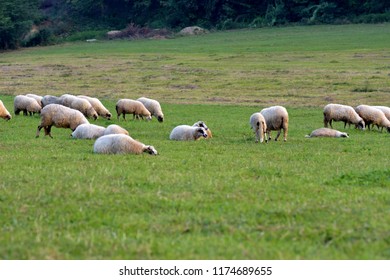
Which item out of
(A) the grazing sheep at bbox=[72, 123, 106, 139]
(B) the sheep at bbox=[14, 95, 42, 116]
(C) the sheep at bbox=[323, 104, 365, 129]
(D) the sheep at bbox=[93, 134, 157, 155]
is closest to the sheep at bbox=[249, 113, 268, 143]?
(A) the grazing sheep at bbox=[72, 123, 106, 139]

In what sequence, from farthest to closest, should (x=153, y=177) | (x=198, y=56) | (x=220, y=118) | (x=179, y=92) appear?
(x=198, y=56) → (x=179, y=92) → (x=220, y=118) → (x=153, y=177)

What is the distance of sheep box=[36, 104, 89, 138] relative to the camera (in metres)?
19.4

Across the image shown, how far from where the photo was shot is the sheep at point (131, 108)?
2542 centimetres

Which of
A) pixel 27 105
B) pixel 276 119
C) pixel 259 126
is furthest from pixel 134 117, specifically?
pixel 259 126

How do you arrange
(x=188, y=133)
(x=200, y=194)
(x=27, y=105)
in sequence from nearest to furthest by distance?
(x=200, y=194) < (x=188, y=133) < (x=27, y=105)

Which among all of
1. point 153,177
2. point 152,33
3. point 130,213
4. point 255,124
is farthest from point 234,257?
point 152,33

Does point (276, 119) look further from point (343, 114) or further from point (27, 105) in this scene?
point (27, 105)

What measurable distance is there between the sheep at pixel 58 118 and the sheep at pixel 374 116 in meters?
8.73

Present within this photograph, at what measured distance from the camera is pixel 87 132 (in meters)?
18.6

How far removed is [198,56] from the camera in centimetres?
5741

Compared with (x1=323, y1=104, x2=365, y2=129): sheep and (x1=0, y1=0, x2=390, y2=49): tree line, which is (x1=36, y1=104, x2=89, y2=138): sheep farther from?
(x1=0, y1=0, x2=390, y2=49): tree line

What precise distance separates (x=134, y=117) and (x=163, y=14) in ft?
219

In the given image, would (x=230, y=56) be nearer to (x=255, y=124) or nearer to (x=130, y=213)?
(x=255, y=124)

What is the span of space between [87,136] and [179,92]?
1957 centimetres
